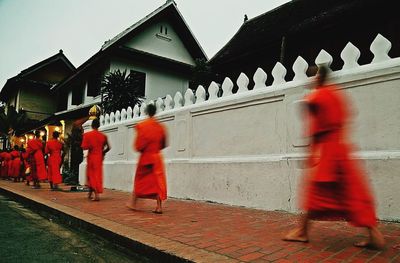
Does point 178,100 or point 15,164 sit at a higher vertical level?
point 178,100

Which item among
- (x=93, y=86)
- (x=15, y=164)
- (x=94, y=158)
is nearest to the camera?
(x=94, y=158)

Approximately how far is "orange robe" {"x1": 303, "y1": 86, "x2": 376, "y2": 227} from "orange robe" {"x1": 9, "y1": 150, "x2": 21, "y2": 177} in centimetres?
1555

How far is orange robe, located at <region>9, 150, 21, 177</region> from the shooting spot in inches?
607

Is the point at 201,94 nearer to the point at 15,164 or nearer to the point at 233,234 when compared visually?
the point at 233,234

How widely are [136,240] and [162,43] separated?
57.2ft

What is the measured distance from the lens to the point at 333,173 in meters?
2.89

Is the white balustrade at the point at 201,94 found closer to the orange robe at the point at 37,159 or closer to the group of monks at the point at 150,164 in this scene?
the group of monks at the point at 150,164

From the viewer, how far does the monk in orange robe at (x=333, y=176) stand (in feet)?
9.20

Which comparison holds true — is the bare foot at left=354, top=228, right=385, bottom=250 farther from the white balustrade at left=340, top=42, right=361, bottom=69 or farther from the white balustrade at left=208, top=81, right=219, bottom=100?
the white balustrade at left=208, top=81, right=219, bottom=100

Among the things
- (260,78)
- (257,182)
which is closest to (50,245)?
(257,182)

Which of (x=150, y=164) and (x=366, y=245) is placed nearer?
(x=366, y=245)

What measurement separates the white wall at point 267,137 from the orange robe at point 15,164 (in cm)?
1084

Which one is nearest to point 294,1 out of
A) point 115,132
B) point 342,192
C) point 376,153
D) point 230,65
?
point 230,65

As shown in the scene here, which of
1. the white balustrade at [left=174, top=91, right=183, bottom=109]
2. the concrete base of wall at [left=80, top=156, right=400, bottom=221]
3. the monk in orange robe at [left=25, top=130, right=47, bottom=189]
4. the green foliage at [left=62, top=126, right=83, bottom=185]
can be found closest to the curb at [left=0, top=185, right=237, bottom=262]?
the concrete base of wall at [left=80, top=156, right=400, bottom=221]
